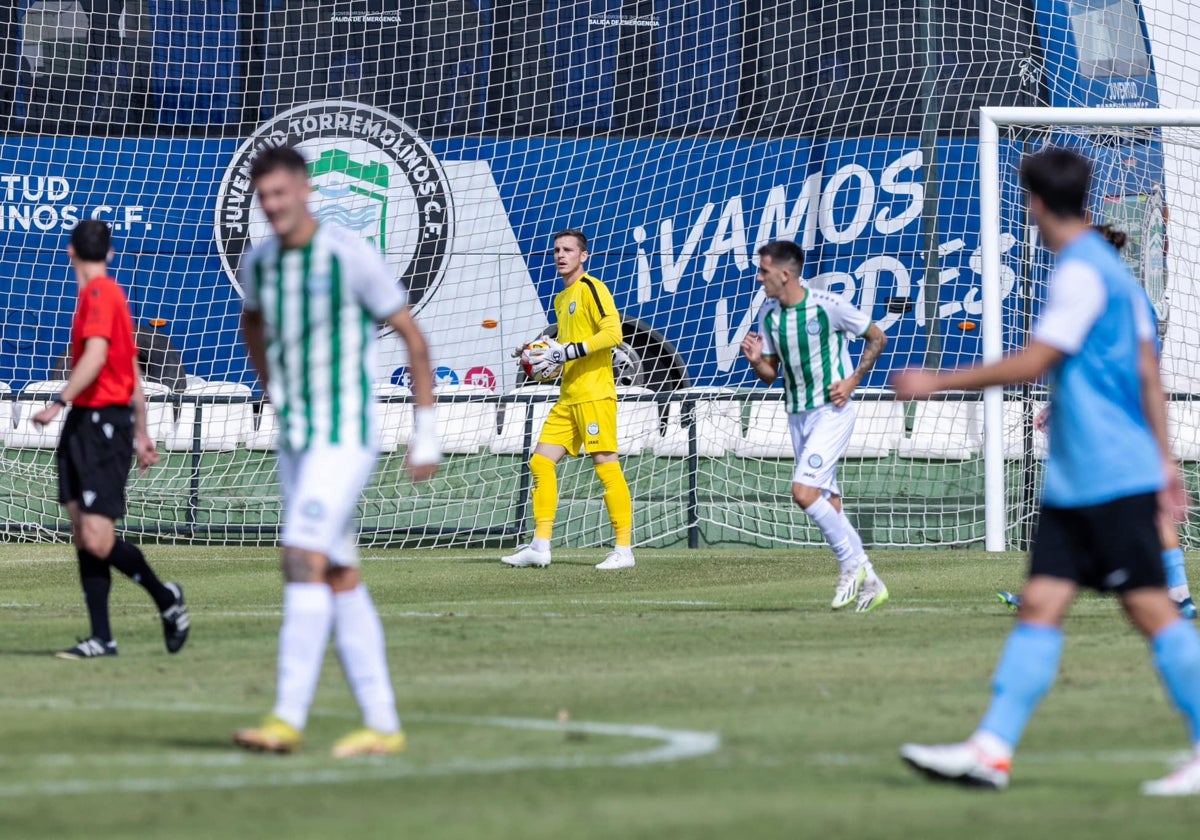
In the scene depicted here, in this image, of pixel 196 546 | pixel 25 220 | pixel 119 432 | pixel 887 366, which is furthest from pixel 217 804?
pixel 25 220

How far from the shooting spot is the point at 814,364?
1092cm

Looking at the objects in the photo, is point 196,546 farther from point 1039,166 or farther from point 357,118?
point 1039,166

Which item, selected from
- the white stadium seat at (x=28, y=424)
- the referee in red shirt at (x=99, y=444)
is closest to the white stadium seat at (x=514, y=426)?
the white stadium seat at (x=28, y=424)

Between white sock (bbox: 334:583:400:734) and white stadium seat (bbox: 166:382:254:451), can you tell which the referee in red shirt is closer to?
white sock (bbox: 334:583:400:734)

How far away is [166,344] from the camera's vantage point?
18.7 metres

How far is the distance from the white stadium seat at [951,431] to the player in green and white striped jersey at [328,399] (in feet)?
38.1

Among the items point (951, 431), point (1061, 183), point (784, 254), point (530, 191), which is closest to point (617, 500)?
point (784, 254)

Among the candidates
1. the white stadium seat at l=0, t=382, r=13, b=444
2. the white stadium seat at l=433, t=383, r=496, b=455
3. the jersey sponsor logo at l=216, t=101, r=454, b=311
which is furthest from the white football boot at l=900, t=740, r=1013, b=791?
the jersey sponsor logo at l=216, t=101, r=454, b=311

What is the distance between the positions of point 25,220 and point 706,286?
262 inches

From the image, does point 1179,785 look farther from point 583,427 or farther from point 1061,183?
point 583,427

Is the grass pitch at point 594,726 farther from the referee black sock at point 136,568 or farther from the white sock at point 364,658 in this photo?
the referee black sock at point 136,568

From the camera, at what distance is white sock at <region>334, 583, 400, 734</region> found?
18.4 feet

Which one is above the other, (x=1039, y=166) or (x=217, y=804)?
(x=1039, y=166)

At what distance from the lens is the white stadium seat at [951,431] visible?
1688 centimetres
